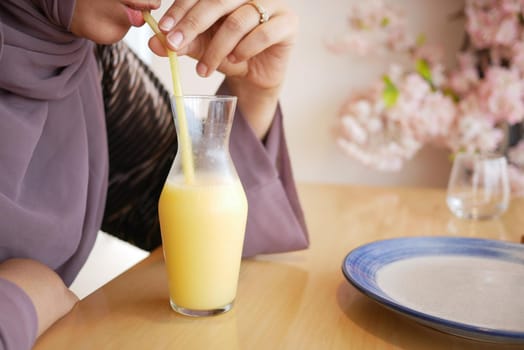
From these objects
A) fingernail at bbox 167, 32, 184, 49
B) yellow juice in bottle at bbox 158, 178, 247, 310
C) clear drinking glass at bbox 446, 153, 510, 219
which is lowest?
clear drinking glass at bbox 446, 153, 510, 219

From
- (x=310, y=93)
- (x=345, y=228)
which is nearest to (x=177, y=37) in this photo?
(x=345, y=228)

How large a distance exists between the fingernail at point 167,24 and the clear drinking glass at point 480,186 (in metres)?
0.66

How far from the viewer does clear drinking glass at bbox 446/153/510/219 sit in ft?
3.54

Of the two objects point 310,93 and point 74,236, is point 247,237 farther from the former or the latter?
point 310,93

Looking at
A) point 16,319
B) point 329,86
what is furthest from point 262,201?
point 329,86

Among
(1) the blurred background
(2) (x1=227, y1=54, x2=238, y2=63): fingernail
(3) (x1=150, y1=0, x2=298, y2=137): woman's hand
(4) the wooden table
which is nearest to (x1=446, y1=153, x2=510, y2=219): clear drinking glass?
(4) the wooden table

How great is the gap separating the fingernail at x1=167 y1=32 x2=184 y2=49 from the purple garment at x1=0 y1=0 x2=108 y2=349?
138mm

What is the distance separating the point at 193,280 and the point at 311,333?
0.12m

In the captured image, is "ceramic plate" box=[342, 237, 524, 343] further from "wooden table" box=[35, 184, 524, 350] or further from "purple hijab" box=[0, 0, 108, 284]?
"purple hijab" box=[0, 0, 108, 284]

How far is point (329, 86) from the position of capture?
5.84ft

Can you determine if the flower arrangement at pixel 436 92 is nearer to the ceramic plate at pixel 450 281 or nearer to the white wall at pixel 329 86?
the white wall at pixel 329 86

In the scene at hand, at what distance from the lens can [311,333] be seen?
583 millimetres

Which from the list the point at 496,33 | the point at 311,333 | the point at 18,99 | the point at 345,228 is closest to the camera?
the point at 311,333

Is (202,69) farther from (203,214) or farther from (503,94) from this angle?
(503,94)
